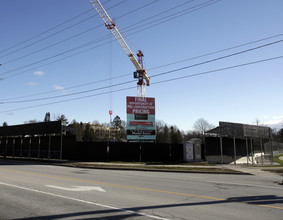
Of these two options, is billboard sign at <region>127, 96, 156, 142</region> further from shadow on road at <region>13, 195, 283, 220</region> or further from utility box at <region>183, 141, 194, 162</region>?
shadow on road at <region>13, 195, 283, 220</region>

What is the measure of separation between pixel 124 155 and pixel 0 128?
23.7 meters

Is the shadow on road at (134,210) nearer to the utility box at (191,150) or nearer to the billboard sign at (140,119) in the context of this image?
the utility box at (191,150)

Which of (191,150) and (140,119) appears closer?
(191,150)

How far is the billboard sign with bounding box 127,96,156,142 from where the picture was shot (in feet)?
91.6

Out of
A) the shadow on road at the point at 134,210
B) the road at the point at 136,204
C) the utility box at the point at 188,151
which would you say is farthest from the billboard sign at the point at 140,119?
the shadow on road at the point at 134,210

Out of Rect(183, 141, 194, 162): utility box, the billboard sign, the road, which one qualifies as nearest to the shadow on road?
the road

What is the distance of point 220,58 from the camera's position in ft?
57.2

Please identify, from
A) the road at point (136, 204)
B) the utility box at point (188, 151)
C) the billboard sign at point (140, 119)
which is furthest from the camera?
the billboard sign at point (140, 119)

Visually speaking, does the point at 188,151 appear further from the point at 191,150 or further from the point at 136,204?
the point at 136,204

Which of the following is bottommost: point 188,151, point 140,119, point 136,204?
point 136,204

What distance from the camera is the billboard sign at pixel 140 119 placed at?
91.6 ft

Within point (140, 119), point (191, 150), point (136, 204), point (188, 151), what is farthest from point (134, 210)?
point (140, 119)

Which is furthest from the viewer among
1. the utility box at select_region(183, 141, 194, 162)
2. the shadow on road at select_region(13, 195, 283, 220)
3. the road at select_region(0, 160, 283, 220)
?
the utility box at select_region(183, 141, 194, 162)

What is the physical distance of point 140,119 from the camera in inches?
1127
